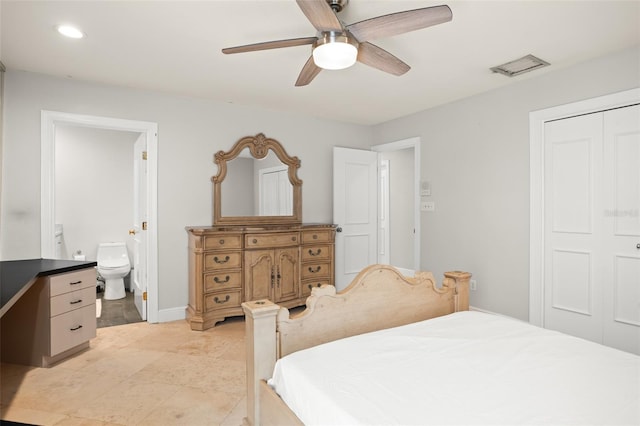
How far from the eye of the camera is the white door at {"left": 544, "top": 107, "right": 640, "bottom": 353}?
109 inches

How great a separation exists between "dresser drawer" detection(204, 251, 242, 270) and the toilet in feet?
6.18

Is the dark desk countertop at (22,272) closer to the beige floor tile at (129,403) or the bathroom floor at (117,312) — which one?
the beige floor tile at (129,403)

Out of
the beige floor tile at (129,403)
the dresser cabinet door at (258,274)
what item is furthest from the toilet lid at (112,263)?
the beige floor tile at (129,403)

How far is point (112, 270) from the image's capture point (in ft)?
15.2

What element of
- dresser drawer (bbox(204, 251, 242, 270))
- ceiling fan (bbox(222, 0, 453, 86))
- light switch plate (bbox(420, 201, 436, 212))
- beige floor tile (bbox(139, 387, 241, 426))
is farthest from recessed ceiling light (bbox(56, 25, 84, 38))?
light switch plate (bbox(420, 201, 436, 212))

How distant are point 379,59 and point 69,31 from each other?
2.10 m

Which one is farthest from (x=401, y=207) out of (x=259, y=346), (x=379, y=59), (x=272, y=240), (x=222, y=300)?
(x=259, y=346)

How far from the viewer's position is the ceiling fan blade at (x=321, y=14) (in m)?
1.61

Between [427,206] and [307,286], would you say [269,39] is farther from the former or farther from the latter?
[427,206]

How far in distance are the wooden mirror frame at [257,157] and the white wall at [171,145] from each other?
0.08 metres

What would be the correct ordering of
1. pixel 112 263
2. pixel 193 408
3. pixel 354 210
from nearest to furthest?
pixel 193 408
pixel 112 263
pixel 354 210

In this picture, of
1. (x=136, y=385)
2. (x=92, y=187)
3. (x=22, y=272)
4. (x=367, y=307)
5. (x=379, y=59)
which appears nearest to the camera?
(x=367, y=307)

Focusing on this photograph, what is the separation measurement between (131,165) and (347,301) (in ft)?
15.9

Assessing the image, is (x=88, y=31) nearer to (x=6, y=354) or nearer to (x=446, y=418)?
(x=6, y=354)
